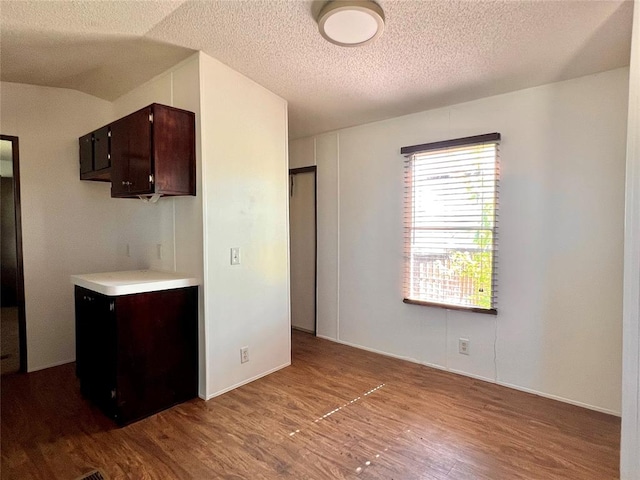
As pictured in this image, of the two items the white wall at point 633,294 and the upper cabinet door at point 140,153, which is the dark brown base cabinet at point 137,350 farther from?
the white wall at point 633,294

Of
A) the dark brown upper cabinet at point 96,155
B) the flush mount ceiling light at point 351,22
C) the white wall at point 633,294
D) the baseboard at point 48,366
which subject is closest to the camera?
the white wall at point 633,294

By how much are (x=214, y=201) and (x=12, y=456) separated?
1.91m

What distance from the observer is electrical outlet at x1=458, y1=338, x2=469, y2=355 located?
2.98 m

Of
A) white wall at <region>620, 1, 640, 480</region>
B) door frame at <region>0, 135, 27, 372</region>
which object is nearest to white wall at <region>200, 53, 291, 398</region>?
door frame at <region>0, 135, 27, 372</region>

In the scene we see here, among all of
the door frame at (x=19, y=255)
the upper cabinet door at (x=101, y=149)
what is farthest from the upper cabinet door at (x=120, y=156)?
the door frame at (x=19, y=255)

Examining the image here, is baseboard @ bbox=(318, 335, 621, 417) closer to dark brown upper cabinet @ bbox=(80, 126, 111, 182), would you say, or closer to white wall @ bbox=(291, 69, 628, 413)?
white wall @ bbox=(291, 69, 628, 413)

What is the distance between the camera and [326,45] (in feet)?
7.35

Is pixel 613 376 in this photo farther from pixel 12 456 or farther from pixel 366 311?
pixel 12 456

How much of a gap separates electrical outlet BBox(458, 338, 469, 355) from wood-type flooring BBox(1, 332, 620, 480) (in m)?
0.26

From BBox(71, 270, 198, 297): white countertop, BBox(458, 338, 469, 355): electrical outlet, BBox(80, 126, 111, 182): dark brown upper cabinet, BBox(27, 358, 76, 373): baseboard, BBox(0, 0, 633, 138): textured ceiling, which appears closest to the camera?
BBox(0, 0, 633, 138): textured ceiling

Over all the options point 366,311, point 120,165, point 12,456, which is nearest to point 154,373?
point 12,456

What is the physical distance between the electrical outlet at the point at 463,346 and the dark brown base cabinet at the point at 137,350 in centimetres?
223

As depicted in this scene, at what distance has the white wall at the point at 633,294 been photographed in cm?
162

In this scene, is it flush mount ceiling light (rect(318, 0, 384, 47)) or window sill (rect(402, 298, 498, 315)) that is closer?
flush mount ceiling light (rect(318, 0, 384, 47))
